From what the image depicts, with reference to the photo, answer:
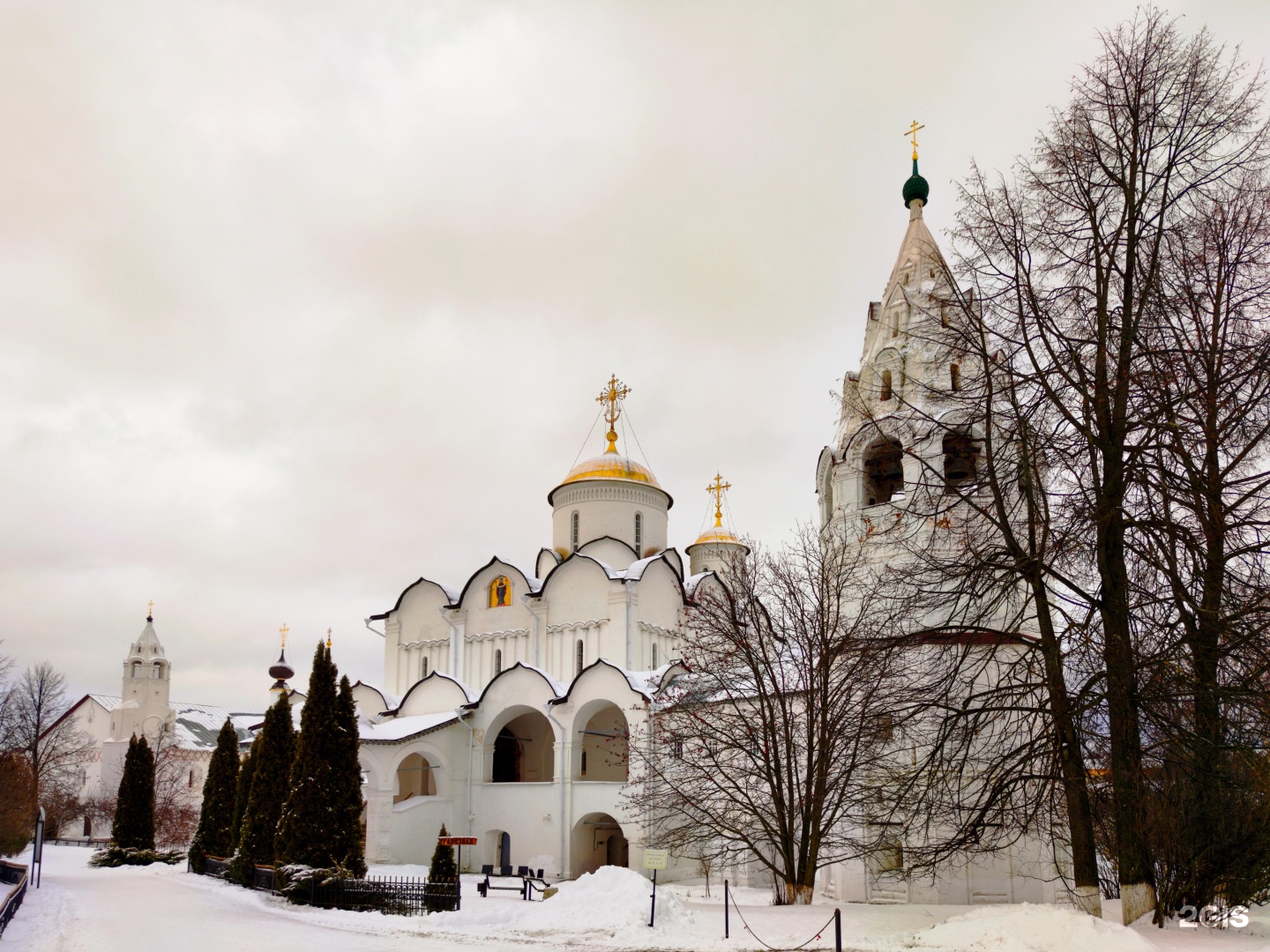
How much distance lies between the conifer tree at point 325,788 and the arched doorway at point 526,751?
1178cm

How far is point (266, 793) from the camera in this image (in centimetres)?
2159

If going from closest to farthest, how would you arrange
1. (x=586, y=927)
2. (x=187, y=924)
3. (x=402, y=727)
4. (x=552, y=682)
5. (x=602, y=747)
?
(x=586, y=927) → (x=187, y=924) → (x=552, y=682) → (x=402, y=727) → (x=602, y=747)

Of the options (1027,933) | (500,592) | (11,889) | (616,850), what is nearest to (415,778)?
(500,592)

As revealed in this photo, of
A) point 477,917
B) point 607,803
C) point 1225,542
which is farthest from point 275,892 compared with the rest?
point 1225,542

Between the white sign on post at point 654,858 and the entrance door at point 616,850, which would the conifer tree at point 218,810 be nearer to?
the entrance door at point 616,850

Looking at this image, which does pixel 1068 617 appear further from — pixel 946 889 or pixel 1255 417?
pixel 946 889

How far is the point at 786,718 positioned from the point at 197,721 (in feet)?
176

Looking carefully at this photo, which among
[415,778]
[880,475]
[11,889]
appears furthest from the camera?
[415,778]

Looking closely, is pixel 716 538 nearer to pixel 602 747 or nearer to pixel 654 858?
pixel 602 747

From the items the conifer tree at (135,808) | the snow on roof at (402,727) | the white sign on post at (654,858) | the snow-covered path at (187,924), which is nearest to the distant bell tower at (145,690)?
the conifer tree at (135,808)

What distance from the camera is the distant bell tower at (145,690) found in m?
51.6

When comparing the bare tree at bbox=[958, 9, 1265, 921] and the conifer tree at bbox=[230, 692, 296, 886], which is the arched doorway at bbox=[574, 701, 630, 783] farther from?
the bare tree at bbox=[958, 9, 1265, 921]

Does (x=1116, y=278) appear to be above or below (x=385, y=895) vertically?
above

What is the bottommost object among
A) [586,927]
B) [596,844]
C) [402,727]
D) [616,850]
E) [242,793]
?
[616,850]
